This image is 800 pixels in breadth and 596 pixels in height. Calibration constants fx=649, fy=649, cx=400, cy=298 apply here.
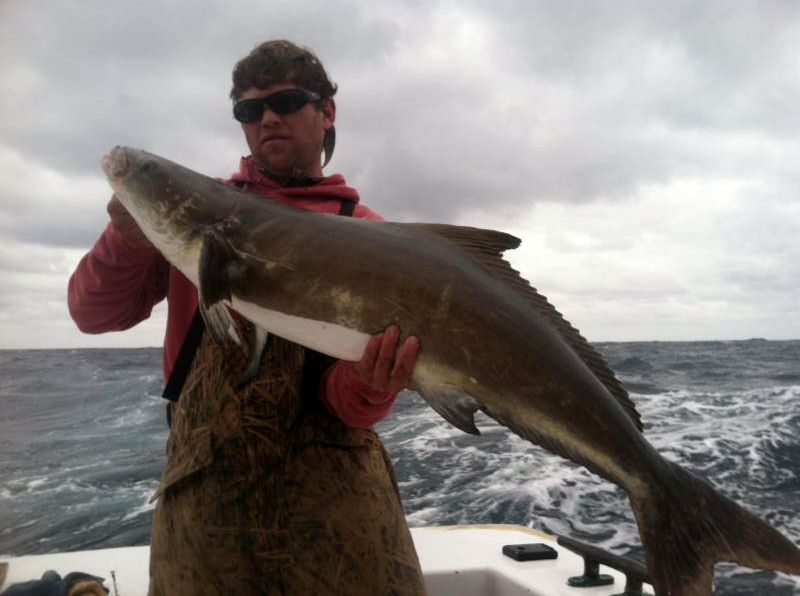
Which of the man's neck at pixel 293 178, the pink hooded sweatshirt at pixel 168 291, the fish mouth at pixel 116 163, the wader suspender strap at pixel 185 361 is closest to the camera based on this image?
the pink hooded sweatshirt at pixel 168 291

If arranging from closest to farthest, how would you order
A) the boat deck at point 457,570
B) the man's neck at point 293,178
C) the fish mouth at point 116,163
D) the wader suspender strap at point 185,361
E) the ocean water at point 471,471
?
the wader suspender strap at point 185,361 < the fish mouth at point 116,163 < the man's neck at point 293,178 < the boat deck at point 457,570 < the ocean water at point 471,471

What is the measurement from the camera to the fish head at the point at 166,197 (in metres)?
2.88

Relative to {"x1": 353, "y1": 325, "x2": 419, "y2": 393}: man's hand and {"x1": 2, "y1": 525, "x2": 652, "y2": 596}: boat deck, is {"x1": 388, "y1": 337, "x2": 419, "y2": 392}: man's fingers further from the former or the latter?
{"x1": 2, "y1": 525, "x2": 652, "y2": 596}: boat deck

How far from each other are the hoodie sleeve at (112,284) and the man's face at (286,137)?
73cm

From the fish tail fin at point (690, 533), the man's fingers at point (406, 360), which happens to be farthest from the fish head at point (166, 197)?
the fish tail fin at point (690, 533)

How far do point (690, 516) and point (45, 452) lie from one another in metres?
14.0

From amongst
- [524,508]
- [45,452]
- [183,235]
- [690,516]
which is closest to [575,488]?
[524,508]

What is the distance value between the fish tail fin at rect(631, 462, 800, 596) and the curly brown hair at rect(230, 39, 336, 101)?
7.86 ft

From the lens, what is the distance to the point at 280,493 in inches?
107

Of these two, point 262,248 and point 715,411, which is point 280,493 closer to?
point 262,248

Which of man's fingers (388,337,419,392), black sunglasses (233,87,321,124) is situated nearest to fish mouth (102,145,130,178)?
black sunglasses (233,87,321,124)

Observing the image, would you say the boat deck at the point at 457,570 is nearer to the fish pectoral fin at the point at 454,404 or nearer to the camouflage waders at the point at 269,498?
the camouflage waders at the point at 269,498

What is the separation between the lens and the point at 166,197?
299cm

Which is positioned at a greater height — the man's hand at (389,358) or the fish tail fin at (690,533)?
the man's hand at (389,358)
